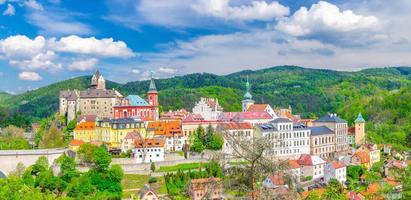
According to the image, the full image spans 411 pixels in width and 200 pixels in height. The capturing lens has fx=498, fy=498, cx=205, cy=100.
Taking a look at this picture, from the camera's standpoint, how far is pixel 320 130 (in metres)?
71.9

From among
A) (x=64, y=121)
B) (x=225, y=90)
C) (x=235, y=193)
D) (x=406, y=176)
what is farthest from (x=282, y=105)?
(x=235, y=193)

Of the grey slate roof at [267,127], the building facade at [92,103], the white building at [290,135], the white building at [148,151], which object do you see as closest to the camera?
the white building at [148,151]

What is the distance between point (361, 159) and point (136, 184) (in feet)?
101

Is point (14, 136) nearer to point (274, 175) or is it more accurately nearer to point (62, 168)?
point (62, 168)

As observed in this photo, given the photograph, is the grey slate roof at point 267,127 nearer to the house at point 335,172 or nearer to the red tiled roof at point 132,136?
the house at point 335,172

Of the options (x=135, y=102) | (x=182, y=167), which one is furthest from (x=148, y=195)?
(x=135, y=102)

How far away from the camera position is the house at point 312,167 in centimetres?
5916

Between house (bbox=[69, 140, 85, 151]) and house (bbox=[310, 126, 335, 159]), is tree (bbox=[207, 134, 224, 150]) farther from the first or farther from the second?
house (bbox=[69, 140, 85, 151])

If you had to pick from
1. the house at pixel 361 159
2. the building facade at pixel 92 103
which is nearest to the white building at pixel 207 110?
the building facade at pixel 92 103

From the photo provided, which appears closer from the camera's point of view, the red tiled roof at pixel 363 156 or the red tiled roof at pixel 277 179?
the red tiled roof at pixel 277 179

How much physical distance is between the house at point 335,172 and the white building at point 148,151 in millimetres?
19777

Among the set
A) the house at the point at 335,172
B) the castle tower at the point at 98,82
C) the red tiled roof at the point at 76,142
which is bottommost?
the house at the point at 335,172

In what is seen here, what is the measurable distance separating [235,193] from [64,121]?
6568cm

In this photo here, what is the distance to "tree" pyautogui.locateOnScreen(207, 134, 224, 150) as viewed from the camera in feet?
202
